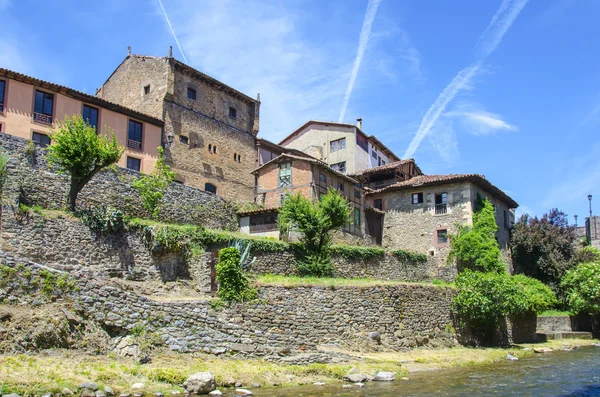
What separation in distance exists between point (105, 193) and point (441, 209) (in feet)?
81.4

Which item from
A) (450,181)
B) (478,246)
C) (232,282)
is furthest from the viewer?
(450,181)

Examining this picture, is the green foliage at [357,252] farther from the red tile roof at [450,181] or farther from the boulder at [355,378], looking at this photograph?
the boulder at [355,378]

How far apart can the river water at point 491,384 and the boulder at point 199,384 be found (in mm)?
1465

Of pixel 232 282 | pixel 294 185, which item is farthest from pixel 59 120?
pixel 232 282

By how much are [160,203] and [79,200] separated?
5.11 metres

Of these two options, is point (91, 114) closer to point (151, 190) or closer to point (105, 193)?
point (151, 190)

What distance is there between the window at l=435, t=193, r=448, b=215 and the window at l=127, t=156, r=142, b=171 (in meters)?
22.0

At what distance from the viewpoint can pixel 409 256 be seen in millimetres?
38469

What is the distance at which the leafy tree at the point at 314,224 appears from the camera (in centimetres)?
3073

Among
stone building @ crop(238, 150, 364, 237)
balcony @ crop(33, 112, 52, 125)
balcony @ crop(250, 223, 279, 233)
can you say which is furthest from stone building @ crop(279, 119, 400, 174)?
balcony @ crop(33, 112, 52, 125)

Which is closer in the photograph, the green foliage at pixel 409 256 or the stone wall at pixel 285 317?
the stone wall at pixel 285 317

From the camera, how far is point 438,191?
4172 cm

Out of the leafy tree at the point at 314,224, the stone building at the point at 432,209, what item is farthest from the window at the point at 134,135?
the stone building at the point at 432,209

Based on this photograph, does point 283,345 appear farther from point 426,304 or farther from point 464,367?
point 426,304
